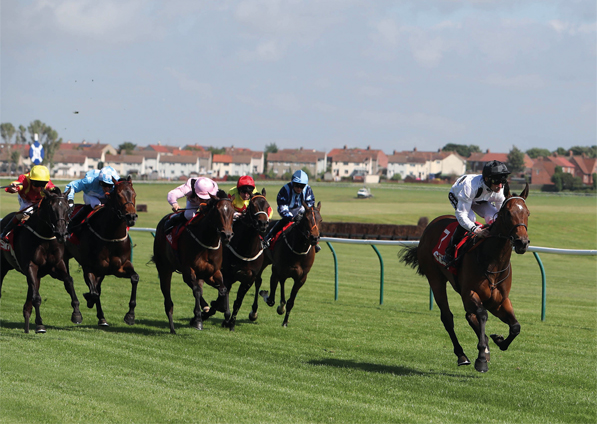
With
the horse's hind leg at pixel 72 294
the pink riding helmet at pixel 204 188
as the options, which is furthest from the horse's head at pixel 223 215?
the horse's hind leg at pixel 72 294

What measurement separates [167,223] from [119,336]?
1.76 meters

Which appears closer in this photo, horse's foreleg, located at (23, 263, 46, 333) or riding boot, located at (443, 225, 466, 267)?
riding boot, located at (443, 225, 466, 267)

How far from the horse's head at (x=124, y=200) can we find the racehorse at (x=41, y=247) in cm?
61

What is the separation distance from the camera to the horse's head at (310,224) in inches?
353

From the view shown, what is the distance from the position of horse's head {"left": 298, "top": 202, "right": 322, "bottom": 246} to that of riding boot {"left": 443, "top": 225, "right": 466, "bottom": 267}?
2029 millimetres

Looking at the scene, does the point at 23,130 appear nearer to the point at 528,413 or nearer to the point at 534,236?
the point at 534,236

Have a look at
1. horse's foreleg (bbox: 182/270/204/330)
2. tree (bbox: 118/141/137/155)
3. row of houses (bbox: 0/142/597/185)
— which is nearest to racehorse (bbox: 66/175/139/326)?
horse's foreleg (bbox: 182/270/204/330)

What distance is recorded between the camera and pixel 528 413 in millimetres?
5609

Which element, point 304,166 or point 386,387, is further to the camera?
point 304,166

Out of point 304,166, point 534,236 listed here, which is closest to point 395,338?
point 534,236

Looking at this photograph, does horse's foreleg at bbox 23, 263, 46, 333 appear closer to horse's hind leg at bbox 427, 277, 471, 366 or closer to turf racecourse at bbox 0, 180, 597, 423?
turf racecourse at bbox 0, 180, 597, 423

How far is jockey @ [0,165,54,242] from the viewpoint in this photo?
30.4 feet

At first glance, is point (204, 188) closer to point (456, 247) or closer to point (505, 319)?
point (456, 247)

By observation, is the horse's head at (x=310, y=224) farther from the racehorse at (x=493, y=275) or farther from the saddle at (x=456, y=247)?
the racehorse at (x=493, y=275)
